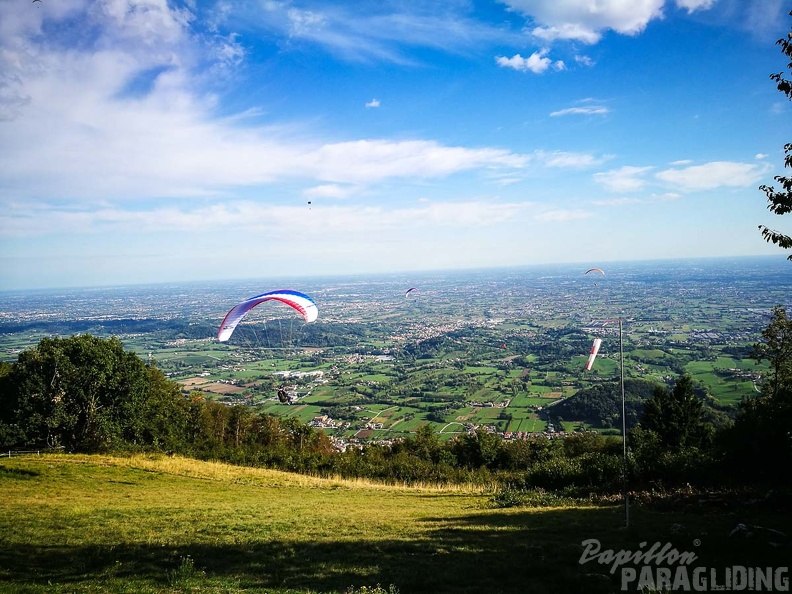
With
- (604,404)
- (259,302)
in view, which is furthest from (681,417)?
(259,302)

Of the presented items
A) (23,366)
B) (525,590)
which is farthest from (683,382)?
(23,366)

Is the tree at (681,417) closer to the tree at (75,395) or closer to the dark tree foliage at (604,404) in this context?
the dark tree foliage at (604,404)

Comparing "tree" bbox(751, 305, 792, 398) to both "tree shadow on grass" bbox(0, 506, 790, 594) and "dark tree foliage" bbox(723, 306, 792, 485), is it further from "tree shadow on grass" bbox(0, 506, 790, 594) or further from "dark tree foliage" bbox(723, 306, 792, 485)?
"tree shadow on grass" bbox(0, 506, 790, 594)

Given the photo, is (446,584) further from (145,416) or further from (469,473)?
(145,416)

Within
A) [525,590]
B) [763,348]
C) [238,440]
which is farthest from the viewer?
[238,440]

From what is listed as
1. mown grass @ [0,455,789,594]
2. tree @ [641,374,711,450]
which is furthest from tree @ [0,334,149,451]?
tree @ [641,374,711,450]

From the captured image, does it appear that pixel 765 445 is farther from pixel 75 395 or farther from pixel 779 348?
pixel 75 395

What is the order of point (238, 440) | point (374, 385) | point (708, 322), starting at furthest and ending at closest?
point (708, 322), point (374, 385), point (238, 440)
